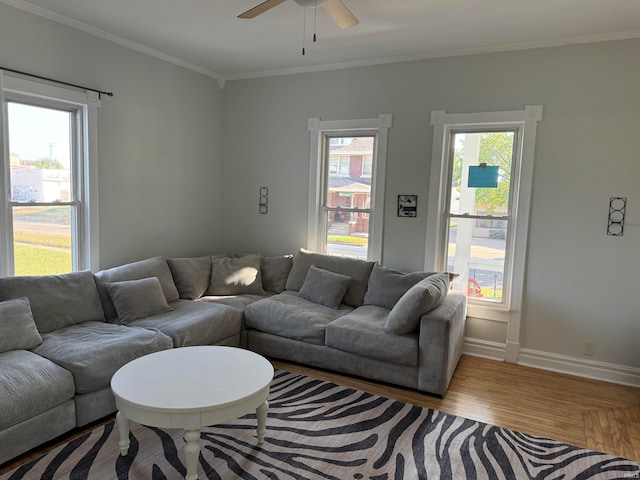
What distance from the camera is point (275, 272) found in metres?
4.59

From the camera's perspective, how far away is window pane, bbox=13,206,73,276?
3.37 metres

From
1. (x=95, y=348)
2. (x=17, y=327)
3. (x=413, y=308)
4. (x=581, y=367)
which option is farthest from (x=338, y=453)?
(x=581, y=367)

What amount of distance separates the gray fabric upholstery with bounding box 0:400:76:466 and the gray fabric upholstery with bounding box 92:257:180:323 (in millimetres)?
1038

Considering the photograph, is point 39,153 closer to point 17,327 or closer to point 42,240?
point 42,240

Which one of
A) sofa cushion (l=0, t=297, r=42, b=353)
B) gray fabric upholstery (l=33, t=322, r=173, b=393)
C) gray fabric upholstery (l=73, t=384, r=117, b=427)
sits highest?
sofa cushion (l=0, t=297, r=42, b=353)

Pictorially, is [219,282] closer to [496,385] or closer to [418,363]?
[418,363]

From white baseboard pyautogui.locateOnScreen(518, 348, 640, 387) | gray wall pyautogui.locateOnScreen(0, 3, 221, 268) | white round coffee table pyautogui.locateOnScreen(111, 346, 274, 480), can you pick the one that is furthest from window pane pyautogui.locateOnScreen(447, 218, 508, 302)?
gray wall pyautogui.locateOnScreen(0, 3, 221, 268)

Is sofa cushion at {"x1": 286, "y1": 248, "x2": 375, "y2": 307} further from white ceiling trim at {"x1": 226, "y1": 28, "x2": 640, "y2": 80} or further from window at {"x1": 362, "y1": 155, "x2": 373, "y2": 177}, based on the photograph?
white ceiling trim at {"x1": 226, "y1": 28, "x2": 640, "y2": 80}

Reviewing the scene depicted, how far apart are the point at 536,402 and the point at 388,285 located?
4.75 ft

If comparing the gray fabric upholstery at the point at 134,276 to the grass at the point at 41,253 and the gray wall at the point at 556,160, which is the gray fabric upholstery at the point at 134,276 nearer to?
the grass at the point at 41,253

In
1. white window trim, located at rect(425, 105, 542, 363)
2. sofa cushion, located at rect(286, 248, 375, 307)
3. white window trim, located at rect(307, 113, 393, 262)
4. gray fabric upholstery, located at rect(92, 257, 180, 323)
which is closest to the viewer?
gray fabric upholstery, located at rect(92, 257, 180, 323)

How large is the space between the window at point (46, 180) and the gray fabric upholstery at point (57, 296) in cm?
35

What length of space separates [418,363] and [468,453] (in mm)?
811

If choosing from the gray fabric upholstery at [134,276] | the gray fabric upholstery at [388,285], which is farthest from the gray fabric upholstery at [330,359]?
the gray fabric upholstery at [134,276]
